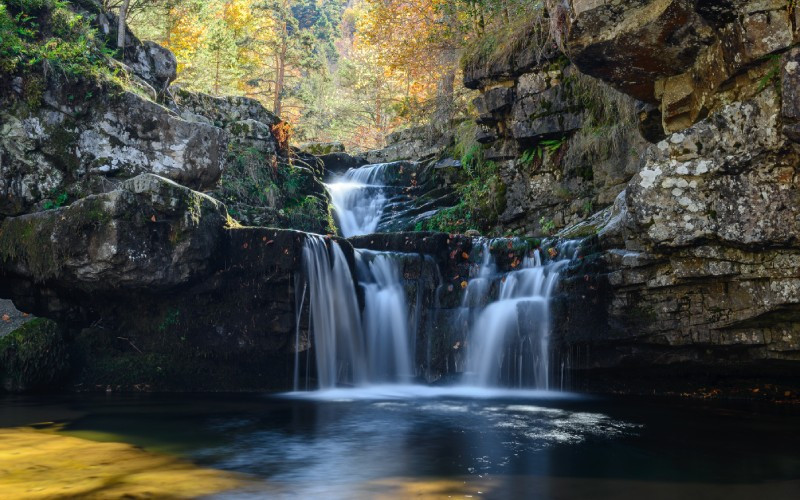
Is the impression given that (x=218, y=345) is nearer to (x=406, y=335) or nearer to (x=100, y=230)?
(x=100, y=230)

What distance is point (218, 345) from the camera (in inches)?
381

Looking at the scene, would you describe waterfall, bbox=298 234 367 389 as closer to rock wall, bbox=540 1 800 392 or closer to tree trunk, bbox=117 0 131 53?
rock wall, bbox=540 1 800 392

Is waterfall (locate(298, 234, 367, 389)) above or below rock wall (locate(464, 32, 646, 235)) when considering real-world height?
below

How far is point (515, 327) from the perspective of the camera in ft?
32.0

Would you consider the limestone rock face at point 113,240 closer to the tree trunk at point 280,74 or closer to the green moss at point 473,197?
the green moss at point 473,197

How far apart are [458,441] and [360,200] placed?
39.7 ft

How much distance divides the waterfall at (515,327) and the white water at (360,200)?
624cm

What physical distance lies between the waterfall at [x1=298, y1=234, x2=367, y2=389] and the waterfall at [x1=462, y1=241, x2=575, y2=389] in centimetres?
198

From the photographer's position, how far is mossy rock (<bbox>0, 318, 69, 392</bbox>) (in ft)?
28.5

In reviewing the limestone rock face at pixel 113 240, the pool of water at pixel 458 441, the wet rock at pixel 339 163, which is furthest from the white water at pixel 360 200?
the pool of water at pixel 458 441

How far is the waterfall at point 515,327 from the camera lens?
9.59m

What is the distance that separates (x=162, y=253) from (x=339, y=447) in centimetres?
454

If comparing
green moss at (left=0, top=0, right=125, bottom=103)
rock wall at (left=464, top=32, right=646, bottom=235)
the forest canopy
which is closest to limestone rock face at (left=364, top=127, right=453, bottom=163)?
the forest canopy

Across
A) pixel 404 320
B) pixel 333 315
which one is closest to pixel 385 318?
pixel 404 320
